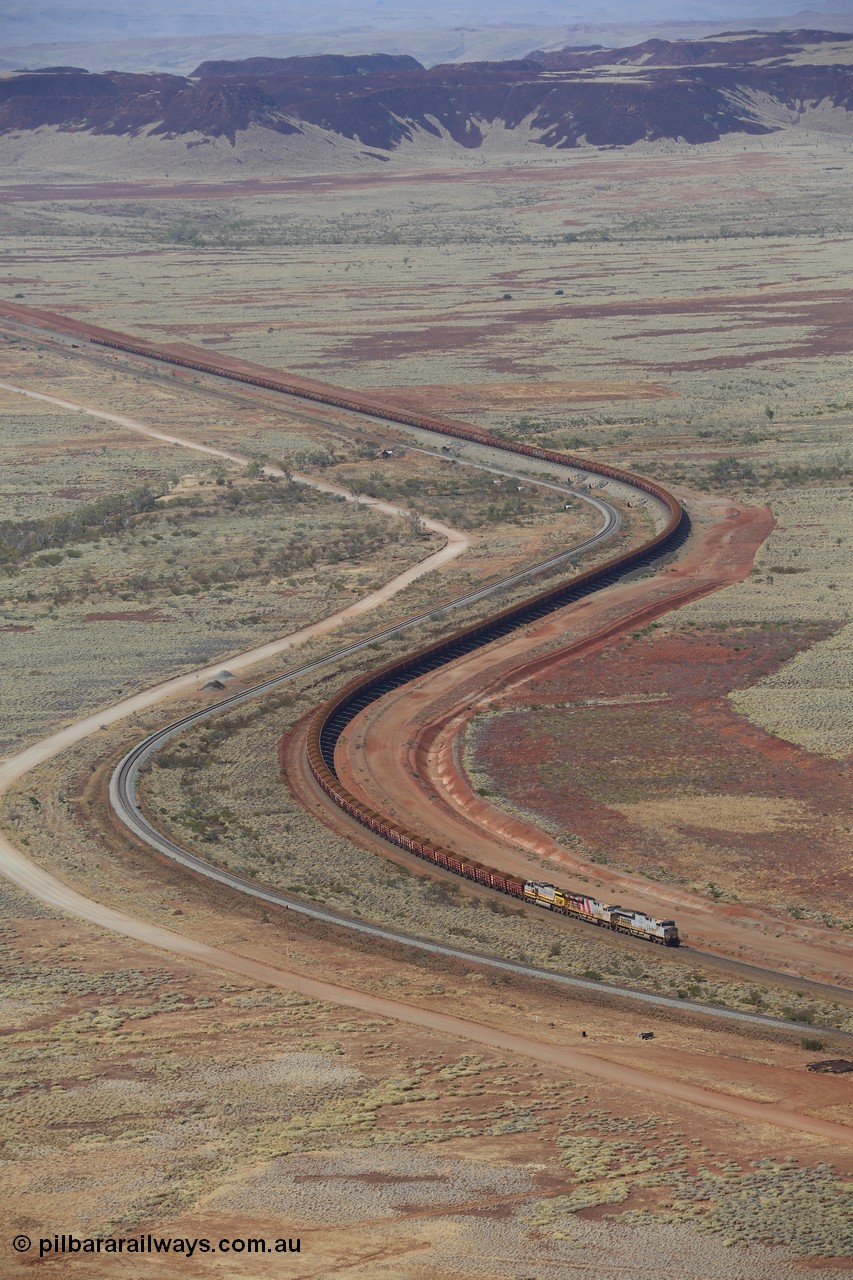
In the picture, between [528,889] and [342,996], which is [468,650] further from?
[342,996]

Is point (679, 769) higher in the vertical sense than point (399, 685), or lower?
lower

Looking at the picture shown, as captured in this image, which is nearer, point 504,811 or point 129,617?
point 504,811

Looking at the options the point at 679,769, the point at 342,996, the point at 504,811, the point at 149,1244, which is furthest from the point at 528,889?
the point at 149,1244

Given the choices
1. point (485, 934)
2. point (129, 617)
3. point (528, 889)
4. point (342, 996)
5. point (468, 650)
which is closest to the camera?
point (342, 996)

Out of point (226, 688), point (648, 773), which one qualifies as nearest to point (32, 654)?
point (226, 688)

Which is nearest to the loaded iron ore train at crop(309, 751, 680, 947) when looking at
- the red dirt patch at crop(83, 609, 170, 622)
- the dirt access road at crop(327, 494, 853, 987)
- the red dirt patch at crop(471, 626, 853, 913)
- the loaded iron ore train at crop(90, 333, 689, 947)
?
the loaded iron ore train at crop(90, 333, 689, 947)

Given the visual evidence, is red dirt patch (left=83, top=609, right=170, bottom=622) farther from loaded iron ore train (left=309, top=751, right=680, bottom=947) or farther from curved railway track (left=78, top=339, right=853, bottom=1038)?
loaded iron ore train (left=309, top=751, right=680, bottom=947)

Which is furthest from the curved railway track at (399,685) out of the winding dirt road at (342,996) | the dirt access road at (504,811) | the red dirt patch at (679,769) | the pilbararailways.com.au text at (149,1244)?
the pilbararailways.com.au text at (149,1244)

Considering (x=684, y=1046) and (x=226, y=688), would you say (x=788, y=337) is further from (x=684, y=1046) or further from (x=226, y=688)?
(x=684, y=1046)
